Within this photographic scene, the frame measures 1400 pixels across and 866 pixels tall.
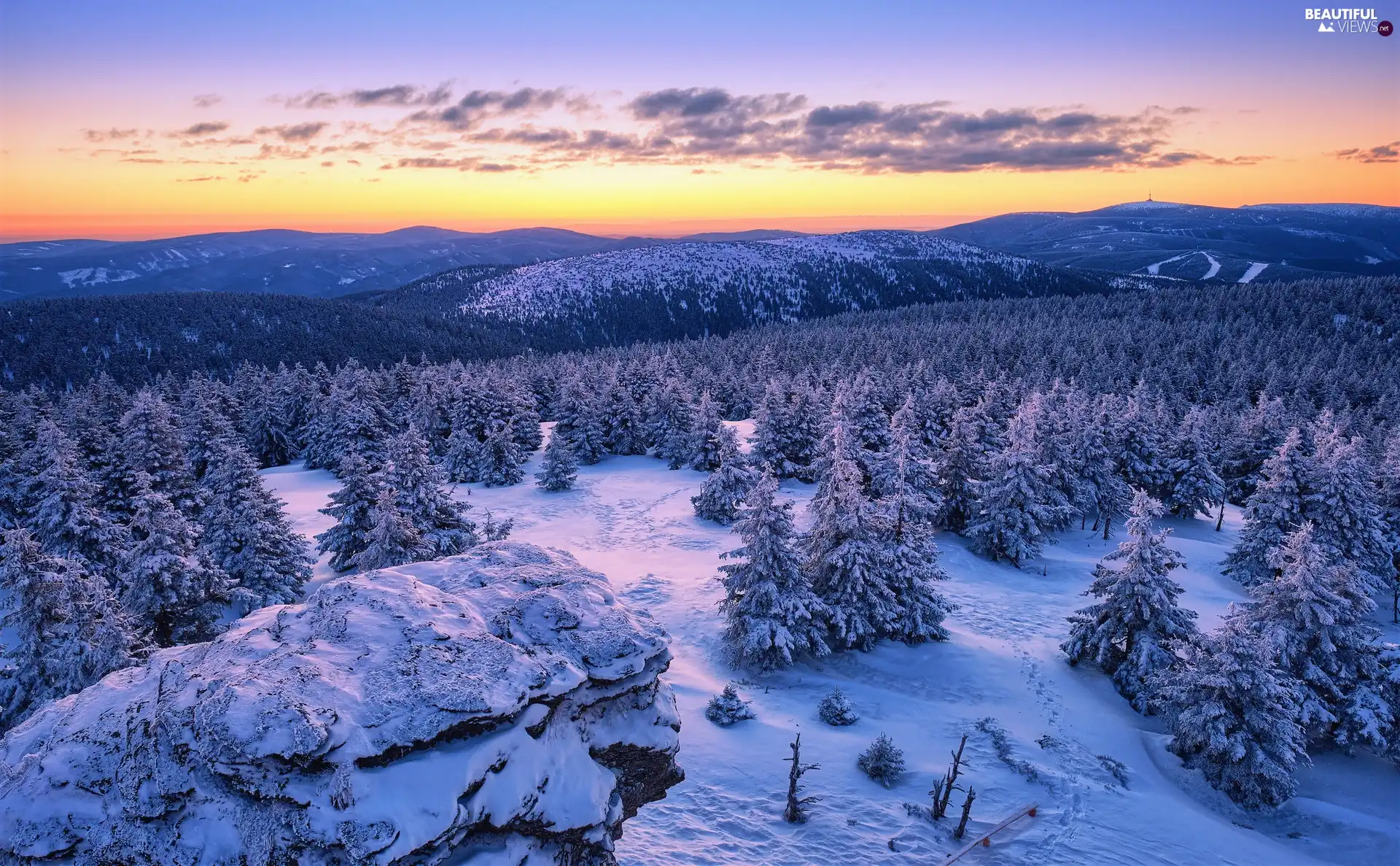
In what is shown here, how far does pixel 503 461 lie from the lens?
4709cm

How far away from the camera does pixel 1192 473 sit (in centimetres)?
4456

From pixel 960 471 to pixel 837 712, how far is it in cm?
2140

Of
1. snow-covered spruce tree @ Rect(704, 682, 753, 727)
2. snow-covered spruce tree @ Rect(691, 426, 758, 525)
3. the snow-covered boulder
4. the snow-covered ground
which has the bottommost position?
the snow-covered ground

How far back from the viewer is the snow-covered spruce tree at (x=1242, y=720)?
58.1 ft

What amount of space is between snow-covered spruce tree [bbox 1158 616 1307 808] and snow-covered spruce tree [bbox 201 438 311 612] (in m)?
29.5

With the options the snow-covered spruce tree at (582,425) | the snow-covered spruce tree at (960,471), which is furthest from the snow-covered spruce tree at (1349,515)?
the snow-covered spruce tree at (582,425)

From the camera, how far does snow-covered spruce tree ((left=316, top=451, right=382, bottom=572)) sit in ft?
90.0

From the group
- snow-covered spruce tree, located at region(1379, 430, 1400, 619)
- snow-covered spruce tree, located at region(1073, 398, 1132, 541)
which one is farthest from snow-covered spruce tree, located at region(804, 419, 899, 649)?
snow-covered spruce tree, located at region(1379, 430, 1400, 619)

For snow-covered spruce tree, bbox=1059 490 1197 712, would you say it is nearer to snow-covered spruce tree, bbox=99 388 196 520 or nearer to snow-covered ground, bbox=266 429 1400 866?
snow-covered ground, bbox=266 429 1400 866

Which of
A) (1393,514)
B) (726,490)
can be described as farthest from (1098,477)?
(726,490)

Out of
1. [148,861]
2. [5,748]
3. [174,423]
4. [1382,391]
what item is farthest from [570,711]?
[1382,391]

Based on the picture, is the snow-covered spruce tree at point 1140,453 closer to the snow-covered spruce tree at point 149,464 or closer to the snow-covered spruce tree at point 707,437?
the snow-covered spruce tree at point 707,437

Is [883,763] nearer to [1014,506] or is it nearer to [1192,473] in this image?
[1014,506]

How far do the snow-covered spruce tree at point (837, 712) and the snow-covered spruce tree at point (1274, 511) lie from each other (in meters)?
27.7
